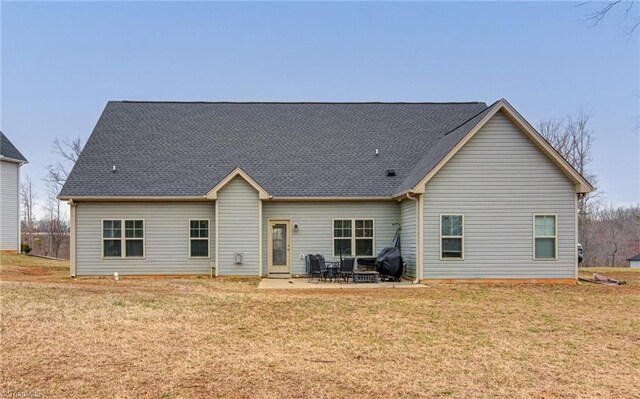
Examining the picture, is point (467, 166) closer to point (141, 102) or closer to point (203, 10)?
point (203, 10)

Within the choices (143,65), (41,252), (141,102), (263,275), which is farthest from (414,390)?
(41,252)

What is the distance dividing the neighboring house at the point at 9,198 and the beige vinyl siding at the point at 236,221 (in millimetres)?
16513

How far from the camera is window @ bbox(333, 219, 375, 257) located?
60.6ft

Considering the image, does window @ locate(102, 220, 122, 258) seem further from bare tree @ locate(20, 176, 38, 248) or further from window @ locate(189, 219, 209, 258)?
bare tree @ locate(20, 176, 38, 248)

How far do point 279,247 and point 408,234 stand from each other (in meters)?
4.59

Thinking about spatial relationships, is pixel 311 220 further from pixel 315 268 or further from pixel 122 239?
pixel 122 239

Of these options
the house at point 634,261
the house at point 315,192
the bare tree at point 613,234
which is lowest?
the house at point 634,261

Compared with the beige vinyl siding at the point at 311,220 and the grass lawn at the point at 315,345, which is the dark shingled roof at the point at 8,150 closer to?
the beige vinyl siding at the point at 311,220

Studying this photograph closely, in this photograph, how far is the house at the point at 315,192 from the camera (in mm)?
16219

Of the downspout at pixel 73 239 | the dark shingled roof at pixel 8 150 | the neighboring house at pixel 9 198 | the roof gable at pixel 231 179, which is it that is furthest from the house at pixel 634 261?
the dark shingled roof at pixel 8 150

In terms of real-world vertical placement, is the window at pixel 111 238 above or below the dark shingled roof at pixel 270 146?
below

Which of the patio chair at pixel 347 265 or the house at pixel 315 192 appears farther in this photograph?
the patio chair at pixel 347 265

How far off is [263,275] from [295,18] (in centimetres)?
A: 1209

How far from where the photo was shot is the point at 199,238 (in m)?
18.2
